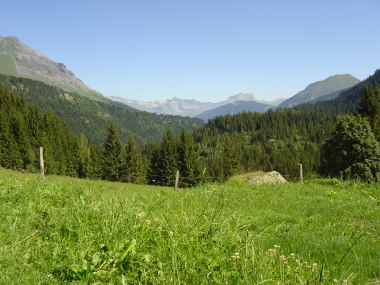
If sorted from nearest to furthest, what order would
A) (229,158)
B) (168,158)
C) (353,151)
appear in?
(353,151), (168,158), (229,158)

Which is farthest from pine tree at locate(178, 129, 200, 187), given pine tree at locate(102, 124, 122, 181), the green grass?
the green grass

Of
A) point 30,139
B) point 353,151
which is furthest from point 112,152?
point 353,151

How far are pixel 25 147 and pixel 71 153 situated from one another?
17.5 metres

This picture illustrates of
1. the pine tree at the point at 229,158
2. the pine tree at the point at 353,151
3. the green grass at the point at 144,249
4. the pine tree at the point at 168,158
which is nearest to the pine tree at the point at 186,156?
the pine tree at the point at 168,158

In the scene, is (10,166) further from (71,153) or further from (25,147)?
(71,153)

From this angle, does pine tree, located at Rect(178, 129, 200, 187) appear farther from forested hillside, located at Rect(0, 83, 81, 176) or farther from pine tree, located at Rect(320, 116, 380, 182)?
pine tree, located at Rect(320, 116, 380, 182)

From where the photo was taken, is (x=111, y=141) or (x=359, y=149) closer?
(x=359, y=149)

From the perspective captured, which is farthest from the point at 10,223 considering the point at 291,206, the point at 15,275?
the point at 291,206

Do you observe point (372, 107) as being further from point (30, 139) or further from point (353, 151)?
point (30, 139)

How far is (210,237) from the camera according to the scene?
395cm

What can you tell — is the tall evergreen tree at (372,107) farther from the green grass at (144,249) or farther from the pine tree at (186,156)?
the green grass at (144,249)

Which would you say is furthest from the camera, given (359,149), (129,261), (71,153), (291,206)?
(71,153)

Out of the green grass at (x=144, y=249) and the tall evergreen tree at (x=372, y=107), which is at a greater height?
the tall evergreen tree at (x=372, y=107)

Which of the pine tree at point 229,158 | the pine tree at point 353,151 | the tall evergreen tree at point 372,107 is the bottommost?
the pine tree at point 229,158
